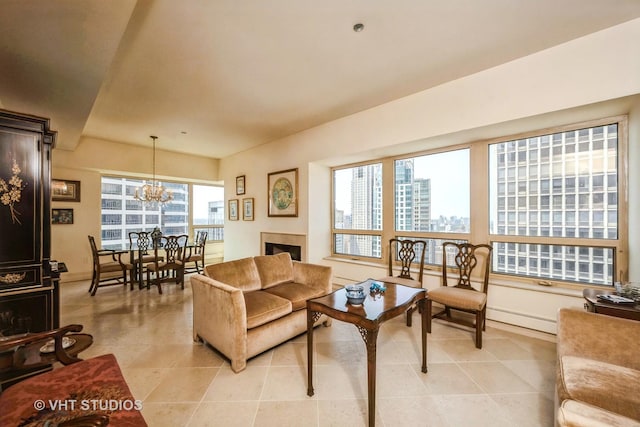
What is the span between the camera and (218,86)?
305 centimetres

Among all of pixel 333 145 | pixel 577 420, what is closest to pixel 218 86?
pixel 333 145

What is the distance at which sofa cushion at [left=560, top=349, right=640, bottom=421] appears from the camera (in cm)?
120

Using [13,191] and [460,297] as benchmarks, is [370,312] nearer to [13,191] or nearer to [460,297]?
[460,297]

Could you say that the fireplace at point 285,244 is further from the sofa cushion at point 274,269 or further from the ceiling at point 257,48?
the ceiling at point 257,48

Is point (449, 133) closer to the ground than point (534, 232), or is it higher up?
higher up

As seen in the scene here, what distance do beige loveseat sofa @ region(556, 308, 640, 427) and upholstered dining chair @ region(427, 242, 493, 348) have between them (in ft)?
3.17

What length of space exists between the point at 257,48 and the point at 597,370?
10.6 ft

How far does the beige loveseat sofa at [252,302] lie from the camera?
2.17m

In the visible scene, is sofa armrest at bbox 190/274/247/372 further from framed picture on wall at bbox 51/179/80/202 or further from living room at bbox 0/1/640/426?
framed picture on wall at bbox 51/179/80/202

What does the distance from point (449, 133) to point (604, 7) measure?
4.48 ft

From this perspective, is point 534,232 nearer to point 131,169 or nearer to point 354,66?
point 354,66

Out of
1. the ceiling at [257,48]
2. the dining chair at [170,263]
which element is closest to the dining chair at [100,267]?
the dining chair at [170,263]

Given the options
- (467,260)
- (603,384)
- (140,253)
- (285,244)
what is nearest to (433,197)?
(467,260)

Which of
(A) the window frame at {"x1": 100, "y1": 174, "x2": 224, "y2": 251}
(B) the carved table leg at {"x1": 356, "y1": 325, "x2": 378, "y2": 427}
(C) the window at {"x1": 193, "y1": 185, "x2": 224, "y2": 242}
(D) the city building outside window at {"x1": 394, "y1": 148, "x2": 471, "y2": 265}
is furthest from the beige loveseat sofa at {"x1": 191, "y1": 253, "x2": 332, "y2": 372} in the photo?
(C) the window at {"x1": 193, "y1": 185, "x2": 224, "y2": 242}
